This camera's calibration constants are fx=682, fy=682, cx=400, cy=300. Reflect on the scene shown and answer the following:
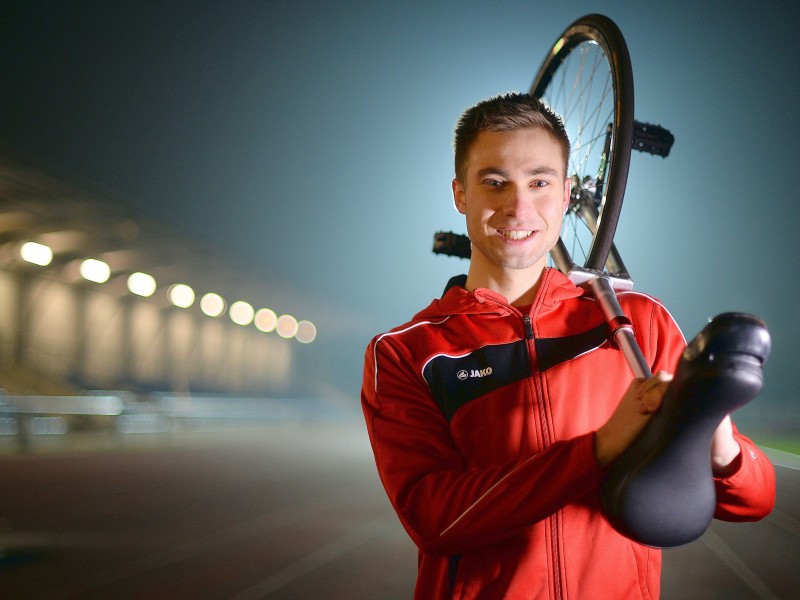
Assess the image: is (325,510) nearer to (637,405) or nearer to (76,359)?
(637,405)

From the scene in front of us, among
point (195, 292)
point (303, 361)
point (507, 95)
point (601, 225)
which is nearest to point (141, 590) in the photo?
point (601, 225)

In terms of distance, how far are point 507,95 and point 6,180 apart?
1806 cm

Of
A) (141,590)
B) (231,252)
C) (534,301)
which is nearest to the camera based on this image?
(534,301)

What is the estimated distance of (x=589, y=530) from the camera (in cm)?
159

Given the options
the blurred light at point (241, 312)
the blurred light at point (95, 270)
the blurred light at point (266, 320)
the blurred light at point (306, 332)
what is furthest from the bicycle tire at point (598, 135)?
the blurred light at point (306, 332)

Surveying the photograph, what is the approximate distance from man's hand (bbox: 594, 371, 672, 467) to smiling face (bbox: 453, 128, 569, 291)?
69 centimetres

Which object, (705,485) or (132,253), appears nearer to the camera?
(705,485)

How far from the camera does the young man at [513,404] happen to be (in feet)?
4.58

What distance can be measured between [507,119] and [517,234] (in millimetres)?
308

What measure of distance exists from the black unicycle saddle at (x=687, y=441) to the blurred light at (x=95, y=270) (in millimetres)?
24911

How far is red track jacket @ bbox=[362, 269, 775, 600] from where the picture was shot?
1.40 m

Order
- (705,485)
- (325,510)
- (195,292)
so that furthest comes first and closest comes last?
(195,292)
(325,510)
(705,485)

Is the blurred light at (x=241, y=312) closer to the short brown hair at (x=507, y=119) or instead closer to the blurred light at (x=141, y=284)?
the blurred light at (x=141, y=284)

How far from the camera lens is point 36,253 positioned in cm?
2127
